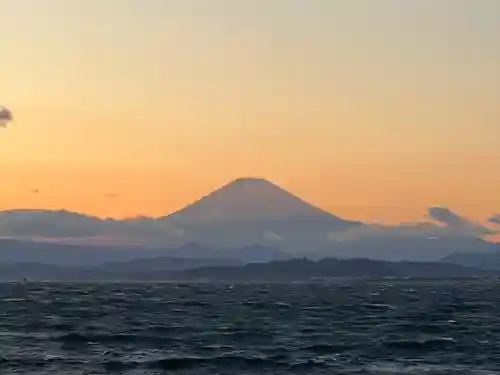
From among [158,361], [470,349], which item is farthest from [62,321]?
[470,349]

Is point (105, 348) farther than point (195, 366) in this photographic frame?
Yes

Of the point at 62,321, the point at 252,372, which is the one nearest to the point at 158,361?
the point at 252,372

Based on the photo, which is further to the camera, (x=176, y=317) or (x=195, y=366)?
(x=176, y=317)

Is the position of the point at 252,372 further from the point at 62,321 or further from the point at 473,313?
the point at 473,313

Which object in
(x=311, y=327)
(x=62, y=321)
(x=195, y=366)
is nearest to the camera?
(x=195, y=366)

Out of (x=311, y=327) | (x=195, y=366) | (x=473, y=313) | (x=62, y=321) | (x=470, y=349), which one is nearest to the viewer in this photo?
(x=195, y=366)

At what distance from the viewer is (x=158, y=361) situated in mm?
57062

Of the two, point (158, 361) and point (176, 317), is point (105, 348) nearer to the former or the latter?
point (158, 361)

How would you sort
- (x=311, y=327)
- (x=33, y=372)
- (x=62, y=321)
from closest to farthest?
1. (x=33, y=372)
2. (x=311, y=327)
3. (x=62, y=321)

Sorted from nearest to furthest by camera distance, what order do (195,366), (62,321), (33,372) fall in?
(33,372) < (195,366) < (62,321)

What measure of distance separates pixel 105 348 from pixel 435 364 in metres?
21.5

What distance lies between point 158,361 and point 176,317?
38439 millimetres

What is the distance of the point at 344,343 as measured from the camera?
221 feet

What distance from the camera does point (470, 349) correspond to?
6394 cm
